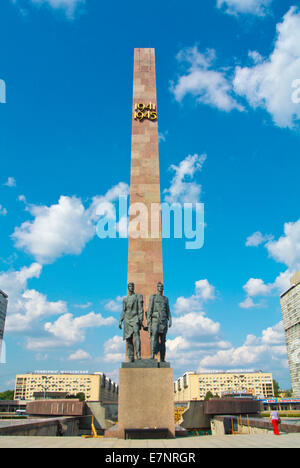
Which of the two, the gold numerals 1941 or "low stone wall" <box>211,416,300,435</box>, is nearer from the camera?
"low stone wall" <box>211,416,300,435</box>

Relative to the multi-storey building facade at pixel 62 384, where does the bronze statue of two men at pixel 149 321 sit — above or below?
above

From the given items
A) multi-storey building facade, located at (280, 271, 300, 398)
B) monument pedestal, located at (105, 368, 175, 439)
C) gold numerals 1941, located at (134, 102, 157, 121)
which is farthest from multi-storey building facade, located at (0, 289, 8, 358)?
monument pedestal, located at (105, 368, 175, 439)

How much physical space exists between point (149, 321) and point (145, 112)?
42.9 ft

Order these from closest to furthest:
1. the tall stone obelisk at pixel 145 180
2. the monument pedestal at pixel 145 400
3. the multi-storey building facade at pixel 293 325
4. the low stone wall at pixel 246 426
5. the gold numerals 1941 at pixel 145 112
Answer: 1. the monument pedestal at pixel 145 400
2. the low stone wall at pixel 246 426
3. the tall stone obelisk at pixel 145 180
4. the gold numerals 1941 at pixel 145 112
5. the multi-storey building facade at pixel 293 325

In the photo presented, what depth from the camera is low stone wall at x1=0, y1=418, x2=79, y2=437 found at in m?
12.0

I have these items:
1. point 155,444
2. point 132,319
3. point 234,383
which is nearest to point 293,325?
point 234,383

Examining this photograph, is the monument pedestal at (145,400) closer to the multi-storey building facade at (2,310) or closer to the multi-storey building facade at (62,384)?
the multi-storey building facade at (2,310)

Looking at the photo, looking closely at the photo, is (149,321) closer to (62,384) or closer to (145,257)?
(145,257)

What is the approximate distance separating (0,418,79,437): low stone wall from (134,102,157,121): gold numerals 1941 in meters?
16.7

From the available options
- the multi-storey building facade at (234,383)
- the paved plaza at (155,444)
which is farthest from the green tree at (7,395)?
the paved plaza at (155,444)

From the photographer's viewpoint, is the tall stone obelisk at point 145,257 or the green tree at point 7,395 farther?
the green tree at point 7,395

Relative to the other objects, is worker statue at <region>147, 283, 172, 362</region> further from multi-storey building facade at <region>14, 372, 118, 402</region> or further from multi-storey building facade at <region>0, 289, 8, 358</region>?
multi-storey building facade at <region>14, 372, 118, 402</region>

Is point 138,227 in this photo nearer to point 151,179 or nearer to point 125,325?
point 151,179

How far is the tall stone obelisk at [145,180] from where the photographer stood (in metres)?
17.7
